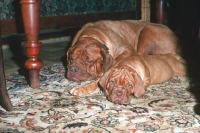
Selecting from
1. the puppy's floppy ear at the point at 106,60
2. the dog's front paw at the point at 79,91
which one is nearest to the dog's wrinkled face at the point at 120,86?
the dog's front paw at the point at 79,91

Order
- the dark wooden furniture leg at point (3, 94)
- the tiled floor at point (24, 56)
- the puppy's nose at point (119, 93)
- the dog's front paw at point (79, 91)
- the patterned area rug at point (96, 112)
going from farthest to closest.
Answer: the tiled floor at point (24, 56) → the dog's front paw at point (79, 91) → the puppy's nose at point (119, 93) → the dark wooden furniture leg at point (3, 94) → the patterned area rug at point (96, 112)

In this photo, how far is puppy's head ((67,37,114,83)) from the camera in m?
2.21

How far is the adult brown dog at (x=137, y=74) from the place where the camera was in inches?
71.2

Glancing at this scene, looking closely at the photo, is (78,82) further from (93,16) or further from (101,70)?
(93,16)

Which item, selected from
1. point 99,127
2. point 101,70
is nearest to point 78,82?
point 101,70

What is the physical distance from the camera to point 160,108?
1.68 metres

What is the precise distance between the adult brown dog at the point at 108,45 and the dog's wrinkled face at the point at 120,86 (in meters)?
0.23

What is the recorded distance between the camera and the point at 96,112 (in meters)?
1.62

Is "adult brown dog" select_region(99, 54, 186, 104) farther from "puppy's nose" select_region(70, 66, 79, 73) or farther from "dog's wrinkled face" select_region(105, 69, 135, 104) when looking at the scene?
"puppy's nose" select_region(70, 66, 79, 73)

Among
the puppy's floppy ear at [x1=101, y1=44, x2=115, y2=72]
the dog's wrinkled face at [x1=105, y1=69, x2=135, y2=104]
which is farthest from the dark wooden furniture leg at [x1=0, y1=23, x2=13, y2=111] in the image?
the puppy's floppy ear at [x1=101, y1=44, x2=115, y2=72]

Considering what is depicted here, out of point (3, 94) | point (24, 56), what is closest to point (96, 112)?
point (3, 94)

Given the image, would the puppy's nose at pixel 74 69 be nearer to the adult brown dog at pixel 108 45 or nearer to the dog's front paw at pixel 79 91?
the adult brown dog at pixel 108 45

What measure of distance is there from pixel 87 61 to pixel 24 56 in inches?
59.0

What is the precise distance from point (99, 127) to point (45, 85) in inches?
35.6
